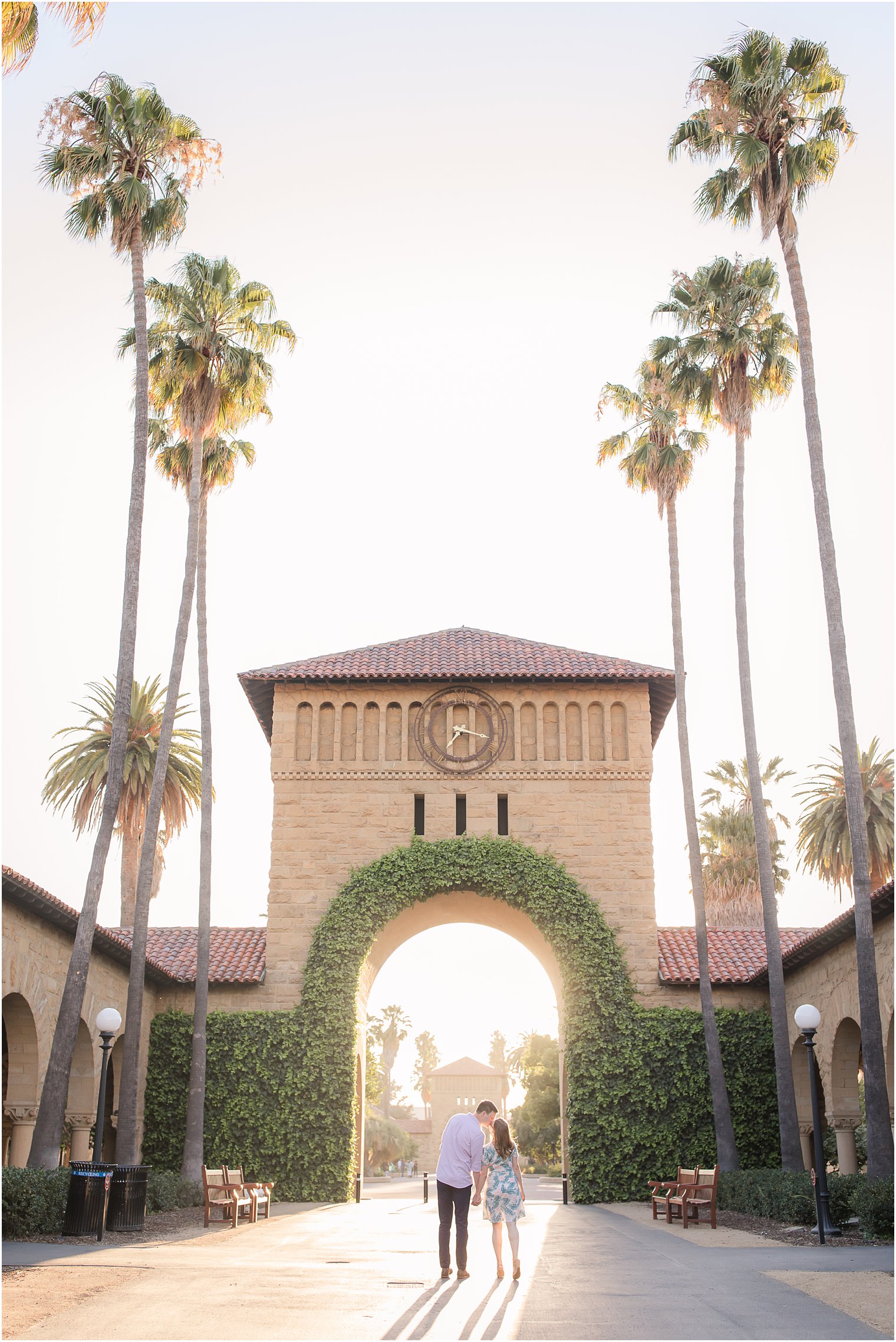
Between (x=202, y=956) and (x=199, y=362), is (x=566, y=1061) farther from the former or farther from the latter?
(x=199, y=362)

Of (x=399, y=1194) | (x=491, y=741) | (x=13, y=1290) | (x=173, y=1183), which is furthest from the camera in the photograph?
(x=399, y=1194)

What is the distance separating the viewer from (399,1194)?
35.6 meters

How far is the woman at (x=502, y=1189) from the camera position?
10727mm

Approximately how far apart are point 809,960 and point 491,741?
803cm

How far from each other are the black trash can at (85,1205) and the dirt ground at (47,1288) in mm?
2918

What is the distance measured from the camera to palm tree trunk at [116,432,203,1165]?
65.1 ft

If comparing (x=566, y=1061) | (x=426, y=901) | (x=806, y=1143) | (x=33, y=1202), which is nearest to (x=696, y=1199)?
(x=566, y=1061)

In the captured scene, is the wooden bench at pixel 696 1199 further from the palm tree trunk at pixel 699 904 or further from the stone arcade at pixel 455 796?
the stone arcade at pixel 455 796

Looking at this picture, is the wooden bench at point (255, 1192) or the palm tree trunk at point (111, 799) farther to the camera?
the wooden bench at point (255, 1192)

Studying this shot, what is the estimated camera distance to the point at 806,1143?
85.9 feet

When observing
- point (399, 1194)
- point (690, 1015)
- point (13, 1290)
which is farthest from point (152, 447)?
point (399, 1194)

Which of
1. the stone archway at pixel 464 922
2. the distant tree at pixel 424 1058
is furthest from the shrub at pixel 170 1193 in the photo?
the distant tree at pixel 424 1058

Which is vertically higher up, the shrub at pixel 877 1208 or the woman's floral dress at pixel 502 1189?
the woman's floral dress at pixel 502 1189

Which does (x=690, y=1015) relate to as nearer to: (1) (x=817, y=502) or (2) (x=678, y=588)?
(2) (x=678, y=588)
